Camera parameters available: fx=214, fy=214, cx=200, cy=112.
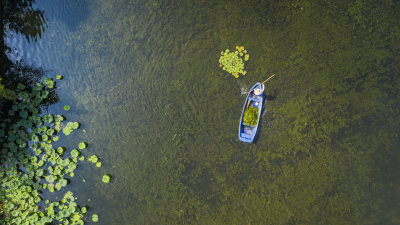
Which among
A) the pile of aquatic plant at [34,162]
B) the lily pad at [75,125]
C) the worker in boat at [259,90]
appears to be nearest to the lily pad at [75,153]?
the pile of aquatic plant at [34,162]

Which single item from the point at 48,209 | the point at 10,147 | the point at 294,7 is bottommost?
the point at 48,209

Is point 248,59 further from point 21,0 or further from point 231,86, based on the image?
point 21,0

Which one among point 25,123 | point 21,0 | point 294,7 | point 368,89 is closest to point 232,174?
point 368,89

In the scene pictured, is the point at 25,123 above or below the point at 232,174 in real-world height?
above

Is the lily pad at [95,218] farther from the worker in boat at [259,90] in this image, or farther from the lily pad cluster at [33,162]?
the worker in boat at [259,90]

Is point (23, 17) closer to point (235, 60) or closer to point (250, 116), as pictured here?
point (235, 60)

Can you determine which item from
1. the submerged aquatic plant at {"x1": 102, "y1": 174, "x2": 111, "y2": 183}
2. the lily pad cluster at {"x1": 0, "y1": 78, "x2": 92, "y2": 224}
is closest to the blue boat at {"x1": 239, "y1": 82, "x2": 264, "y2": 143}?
the submerged aquatic plant at {"x1": 102, "y1": 174, "x2": 111, "y2": 183}

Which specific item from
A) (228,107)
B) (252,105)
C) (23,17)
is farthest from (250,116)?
(23,17)

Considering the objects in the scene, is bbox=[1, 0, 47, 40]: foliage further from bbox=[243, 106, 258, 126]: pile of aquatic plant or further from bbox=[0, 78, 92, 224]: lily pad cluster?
bbox=[243, 106, 258, 126]: pile of aquatic plant
